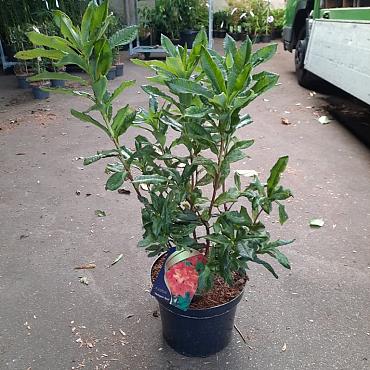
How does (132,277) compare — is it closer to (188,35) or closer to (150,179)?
(150,179)

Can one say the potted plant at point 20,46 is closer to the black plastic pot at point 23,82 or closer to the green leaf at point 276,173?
the black plastic pot at point 23,82

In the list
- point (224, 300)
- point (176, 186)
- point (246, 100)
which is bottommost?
point (224, 300)

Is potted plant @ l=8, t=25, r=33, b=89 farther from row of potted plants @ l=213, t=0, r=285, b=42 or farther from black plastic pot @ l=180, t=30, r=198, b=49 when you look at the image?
row of potted plants @ l=213, t=0, r=285, b=42

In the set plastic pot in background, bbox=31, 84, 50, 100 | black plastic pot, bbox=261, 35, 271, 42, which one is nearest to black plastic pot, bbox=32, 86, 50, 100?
plastic pot in background, bbox=31, 84, 50, 100

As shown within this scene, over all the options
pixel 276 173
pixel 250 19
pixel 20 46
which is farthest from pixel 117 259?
pixel 250 19

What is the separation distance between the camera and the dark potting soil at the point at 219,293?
1.63 m

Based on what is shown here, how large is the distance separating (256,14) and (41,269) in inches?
356

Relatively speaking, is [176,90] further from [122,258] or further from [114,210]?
[114,210]

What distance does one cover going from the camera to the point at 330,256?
2320mm

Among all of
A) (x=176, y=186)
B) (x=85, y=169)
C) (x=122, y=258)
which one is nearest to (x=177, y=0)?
(x=85, y=169)

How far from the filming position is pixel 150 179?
1.34m

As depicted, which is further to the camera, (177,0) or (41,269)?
(177,0)

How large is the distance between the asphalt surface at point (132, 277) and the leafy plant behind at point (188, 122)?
1.72 feet

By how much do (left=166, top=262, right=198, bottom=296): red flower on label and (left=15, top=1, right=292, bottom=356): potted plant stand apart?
2 cm
